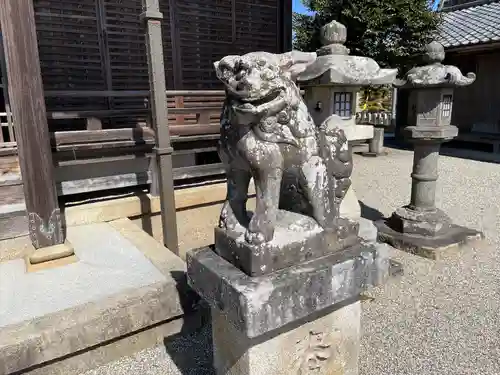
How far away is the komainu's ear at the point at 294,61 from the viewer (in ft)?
5.18

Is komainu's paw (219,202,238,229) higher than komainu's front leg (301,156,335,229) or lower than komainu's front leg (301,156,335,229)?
lower

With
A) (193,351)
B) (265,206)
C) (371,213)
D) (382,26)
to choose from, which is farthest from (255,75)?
(382,26)

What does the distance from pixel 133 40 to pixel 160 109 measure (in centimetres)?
288

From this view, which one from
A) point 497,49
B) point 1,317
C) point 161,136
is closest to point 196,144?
point 161,136

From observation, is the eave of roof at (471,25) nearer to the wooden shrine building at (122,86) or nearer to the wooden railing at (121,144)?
the wooden shrine building at (122,86)

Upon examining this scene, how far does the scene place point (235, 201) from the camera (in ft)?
5.96

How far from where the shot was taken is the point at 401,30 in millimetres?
10234

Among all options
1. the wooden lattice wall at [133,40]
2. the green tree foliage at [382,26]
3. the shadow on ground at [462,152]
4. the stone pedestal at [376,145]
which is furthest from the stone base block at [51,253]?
the stone pedestal at [376,145]

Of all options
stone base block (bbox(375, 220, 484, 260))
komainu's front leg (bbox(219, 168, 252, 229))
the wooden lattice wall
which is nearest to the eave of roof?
the wooden lattice wall

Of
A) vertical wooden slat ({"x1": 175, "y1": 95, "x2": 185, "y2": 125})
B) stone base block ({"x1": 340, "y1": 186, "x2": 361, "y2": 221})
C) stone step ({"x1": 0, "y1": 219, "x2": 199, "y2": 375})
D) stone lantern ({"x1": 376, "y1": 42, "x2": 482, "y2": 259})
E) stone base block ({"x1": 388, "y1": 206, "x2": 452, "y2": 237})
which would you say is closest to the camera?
stone step ({"x1": 0, "y1": 219, "x2": 199, "y2": 375})

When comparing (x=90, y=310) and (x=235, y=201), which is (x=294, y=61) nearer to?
(x=235, y=201)

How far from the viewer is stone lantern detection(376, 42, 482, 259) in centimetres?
417

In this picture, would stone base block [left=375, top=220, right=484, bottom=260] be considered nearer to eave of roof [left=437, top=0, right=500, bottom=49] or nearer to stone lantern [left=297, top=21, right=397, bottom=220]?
stone lantern [left=297, top=21, right=397, bottom=220]

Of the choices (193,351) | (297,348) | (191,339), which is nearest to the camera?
(297,348)
